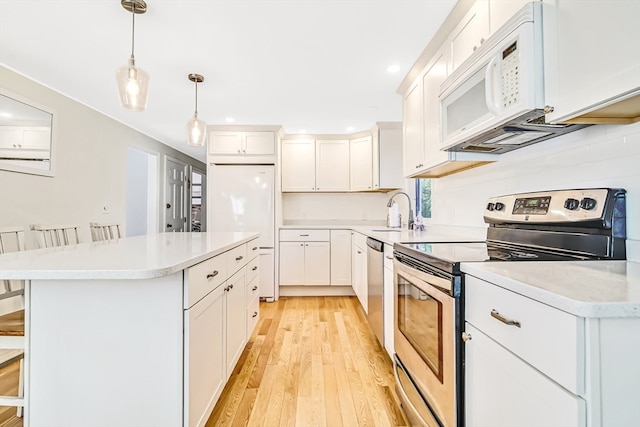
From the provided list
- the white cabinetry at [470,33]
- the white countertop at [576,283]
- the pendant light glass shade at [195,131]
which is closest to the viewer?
the white countertop at [576,283]

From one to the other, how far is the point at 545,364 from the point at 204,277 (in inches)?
49.0

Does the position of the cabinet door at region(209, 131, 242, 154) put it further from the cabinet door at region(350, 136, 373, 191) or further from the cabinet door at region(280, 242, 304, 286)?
the cabinet door at region(350, 136, 373, 191)

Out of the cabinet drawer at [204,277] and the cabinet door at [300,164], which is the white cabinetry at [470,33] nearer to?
the cabinet drawer at [204,277]

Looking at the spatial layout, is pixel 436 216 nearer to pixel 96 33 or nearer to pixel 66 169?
pixel 96 33

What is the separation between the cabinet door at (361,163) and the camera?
426cm

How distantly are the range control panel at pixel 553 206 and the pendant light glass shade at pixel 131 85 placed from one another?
6.90 ft

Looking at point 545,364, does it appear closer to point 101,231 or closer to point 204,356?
point 204,356

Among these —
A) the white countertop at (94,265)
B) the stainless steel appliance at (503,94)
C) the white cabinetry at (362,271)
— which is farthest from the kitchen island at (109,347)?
the white cabinetry at (362,271)

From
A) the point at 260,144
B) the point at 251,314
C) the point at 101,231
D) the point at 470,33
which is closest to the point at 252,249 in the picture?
the point at 251,314

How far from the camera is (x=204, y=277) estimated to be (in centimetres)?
138

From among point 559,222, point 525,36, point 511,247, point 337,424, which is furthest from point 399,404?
point 525,36

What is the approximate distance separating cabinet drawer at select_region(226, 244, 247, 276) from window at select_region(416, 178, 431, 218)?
1.95 meters

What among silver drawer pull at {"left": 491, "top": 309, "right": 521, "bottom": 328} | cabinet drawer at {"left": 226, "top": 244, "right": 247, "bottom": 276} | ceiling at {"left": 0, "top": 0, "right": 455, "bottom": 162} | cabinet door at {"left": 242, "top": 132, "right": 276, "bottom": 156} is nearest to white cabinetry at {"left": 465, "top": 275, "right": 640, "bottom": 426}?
silver drawer pull at {"left": 491, "top": 309, "right": 521, "bottom": 328}

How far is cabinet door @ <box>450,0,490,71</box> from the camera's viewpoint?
4.95ft
